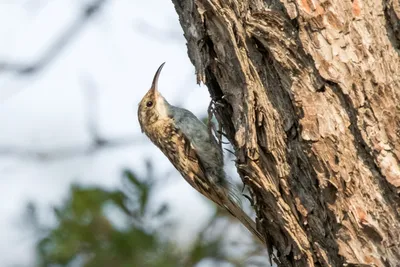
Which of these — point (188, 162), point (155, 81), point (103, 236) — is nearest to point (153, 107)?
point (155, 81)

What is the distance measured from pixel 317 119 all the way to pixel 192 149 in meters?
2.29

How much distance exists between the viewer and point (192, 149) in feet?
15.6

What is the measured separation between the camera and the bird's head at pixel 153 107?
513 cm

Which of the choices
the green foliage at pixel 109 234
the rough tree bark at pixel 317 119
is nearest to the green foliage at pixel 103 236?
the green foliage at pixel 109 234

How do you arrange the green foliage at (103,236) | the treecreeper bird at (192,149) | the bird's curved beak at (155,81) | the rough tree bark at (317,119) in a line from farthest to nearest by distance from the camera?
the bird's curved beak at (155,81) → the green foliage at (103,236) → the treecreeper bird at (192,149) → the rough tree bark at (317,119)

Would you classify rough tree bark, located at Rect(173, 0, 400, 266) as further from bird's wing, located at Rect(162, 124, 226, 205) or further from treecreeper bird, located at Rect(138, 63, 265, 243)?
bird's wing, located at Rect(162, 124, 226, 205)

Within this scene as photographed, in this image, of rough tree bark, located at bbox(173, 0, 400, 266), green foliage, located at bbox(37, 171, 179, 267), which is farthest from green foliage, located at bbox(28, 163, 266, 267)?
rough tree bark, located at bbox(173, 0, 400, 266)

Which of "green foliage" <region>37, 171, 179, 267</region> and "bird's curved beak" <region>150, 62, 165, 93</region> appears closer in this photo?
"green foliage" <region>37, 171, 179, 267</region>

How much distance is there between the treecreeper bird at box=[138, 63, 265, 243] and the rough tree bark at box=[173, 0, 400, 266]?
1.71 meters

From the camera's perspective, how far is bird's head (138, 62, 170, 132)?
513 cm

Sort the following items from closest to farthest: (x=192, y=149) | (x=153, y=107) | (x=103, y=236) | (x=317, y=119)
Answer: (x=317, y=119) < (x=192, y=149) < (x=103, y=236) < (x=153, y=107)

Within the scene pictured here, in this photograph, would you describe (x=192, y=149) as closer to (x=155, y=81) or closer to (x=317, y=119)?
(x=155, y=81)

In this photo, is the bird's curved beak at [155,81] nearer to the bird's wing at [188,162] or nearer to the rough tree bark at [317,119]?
the bird's wing at [188,162]

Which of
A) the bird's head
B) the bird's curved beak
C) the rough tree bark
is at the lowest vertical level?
the rough tree bark
